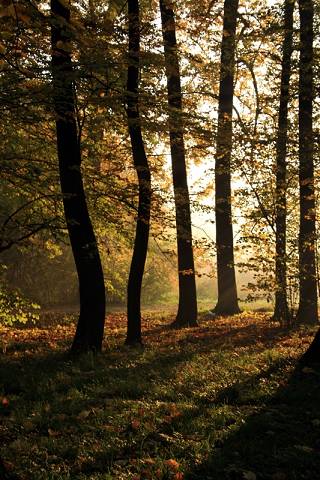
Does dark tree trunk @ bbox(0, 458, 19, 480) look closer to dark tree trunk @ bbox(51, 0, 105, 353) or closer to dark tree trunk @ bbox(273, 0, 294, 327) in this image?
dark tree trunk @ bbox(51, 0, 105, 353)

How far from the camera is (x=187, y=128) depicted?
1177 cm

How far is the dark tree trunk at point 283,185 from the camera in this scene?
13.6 m

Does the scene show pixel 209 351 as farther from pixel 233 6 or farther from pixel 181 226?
pixel 233 6

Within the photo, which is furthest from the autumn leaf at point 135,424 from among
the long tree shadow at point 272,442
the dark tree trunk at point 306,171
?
the dark tree trunk at point 306,171

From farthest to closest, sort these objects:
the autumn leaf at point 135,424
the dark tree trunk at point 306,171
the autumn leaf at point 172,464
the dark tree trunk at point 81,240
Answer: the dark tree trunk at point 306,171 < the dark tree trunk at point 81,240 < the autumn leaf at point 135,424 < the autumn leaf at point 172,464

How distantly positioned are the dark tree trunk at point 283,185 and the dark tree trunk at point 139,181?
3.87 m

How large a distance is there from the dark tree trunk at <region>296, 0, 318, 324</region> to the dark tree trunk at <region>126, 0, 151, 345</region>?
445 cm

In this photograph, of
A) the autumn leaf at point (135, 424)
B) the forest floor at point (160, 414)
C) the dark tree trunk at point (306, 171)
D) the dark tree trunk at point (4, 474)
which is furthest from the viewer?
the dark tree trunk at point (306, 171)

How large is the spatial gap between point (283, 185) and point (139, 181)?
448 cm

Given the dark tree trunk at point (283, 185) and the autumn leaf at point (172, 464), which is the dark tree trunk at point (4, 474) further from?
the dark tree trunk at point (283, 185)

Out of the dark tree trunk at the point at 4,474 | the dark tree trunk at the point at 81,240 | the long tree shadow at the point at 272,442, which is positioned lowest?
the long tree shadow at the point at 272,442

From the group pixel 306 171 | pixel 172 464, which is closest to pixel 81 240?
pixel 172 464

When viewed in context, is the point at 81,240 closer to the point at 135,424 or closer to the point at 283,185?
the point at 135,424

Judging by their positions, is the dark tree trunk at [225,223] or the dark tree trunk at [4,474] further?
the dark tree trunk at [225,223]
